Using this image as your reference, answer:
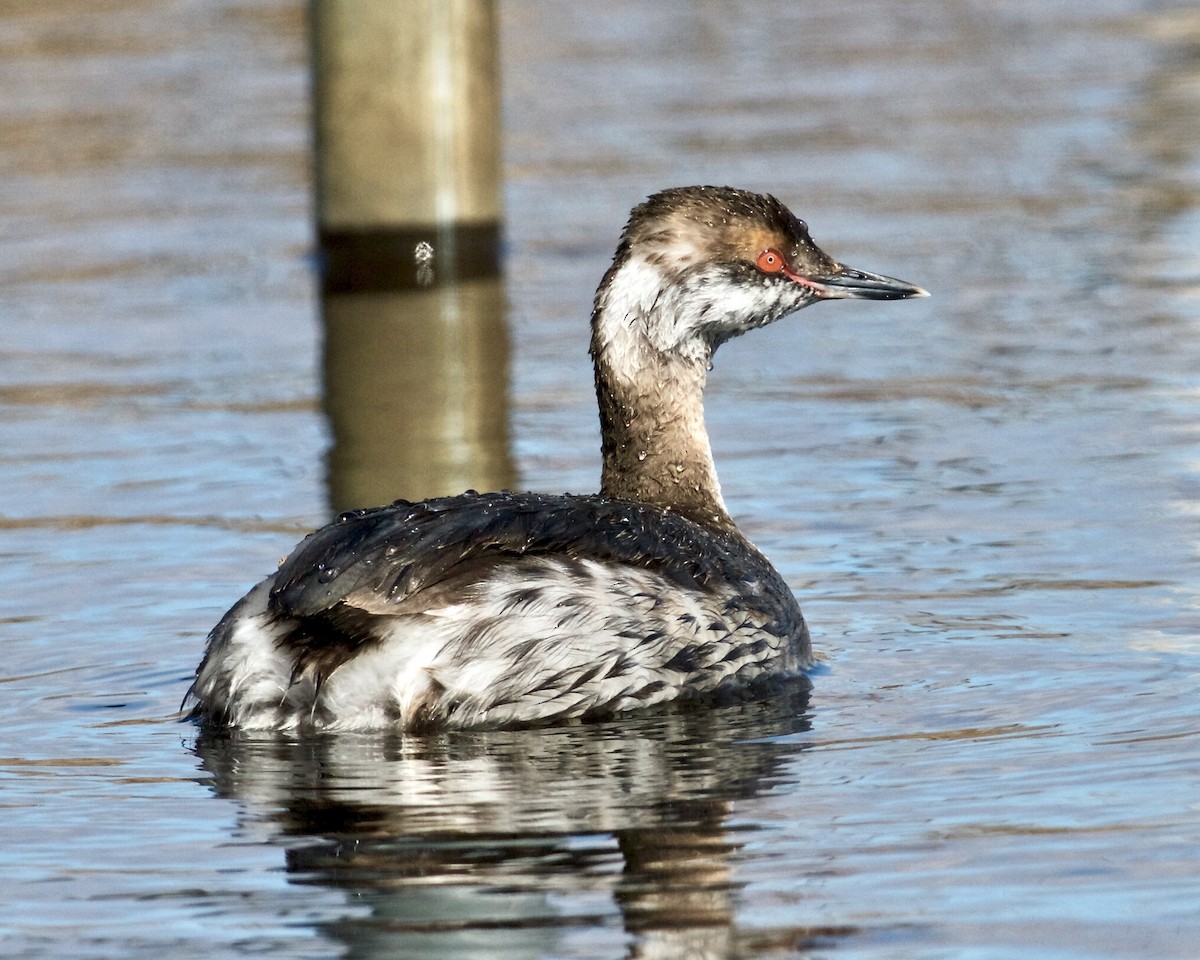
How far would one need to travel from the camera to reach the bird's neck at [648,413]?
743 cm

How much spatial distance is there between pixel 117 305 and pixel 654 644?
6.79 m

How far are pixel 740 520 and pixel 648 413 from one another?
105cm

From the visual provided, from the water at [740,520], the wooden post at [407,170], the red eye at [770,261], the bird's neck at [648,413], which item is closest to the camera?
the water at [740,520]

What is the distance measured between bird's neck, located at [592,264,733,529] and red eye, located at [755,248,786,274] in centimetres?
33

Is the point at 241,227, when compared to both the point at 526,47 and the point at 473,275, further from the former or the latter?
the point at 526,47

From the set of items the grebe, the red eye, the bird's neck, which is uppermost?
the red eye

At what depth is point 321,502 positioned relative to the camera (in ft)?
28.7

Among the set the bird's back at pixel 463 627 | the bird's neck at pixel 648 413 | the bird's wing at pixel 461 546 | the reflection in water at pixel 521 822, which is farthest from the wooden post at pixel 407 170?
the reflection in water at pixel 521 822

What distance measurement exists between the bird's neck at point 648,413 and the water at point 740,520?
1.64ft

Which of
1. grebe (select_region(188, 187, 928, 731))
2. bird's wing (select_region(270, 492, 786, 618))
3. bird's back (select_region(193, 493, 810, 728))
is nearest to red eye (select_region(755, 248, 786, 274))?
grebe (select_region(188, 187, 928, 731))

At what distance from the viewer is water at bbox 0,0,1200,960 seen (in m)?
A: 4.92

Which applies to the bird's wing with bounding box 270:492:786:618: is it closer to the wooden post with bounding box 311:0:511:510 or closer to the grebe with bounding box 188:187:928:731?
the grebe with bounding box 188:187:928:731

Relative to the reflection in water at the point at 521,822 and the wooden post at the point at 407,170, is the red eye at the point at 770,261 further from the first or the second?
the wooden post at the point at 407,170

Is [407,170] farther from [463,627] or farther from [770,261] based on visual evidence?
[463,627]
